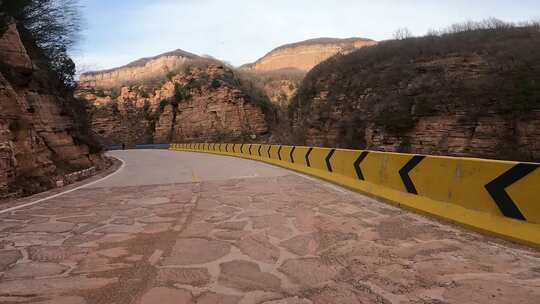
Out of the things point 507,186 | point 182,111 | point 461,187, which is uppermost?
point 182,111

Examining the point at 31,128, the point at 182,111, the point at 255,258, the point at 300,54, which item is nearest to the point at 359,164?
the point at 255,258

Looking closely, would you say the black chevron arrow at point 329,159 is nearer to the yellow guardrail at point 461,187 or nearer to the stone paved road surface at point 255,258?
the yellow guardrail at point 461,187

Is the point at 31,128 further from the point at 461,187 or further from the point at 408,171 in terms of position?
the point at 461,187

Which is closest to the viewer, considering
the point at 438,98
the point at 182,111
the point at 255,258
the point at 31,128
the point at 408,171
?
the point at 255,258

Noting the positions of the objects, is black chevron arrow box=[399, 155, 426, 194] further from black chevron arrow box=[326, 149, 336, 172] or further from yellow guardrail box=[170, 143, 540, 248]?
black chevron arrow box=[326, 149, 336, 172]

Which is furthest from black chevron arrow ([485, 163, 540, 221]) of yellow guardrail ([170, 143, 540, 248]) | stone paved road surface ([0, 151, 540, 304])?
stone paved road surface ([0, 151, 540, 304])

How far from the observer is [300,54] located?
381 ft

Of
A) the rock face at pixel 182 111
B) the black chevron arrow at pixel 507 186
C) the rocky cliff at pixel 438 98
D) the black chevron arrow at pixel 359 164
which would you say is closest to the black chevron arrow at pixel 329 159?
the black chevron arrow at pixel 359 164

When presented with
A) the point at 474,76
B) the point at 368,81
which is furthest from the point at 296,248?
the point at 368,81

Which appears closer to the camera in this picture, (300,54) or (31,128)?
(31,128)

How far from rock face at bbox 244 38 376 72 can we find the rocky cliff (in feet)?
260

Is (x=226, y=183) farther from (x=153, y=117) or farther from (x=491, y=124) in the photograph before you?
(x=153, y=117)

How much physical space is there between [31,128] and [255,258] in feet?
36.3

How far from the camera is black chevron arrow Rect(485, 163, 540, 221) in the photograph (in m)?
5.53
